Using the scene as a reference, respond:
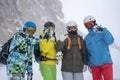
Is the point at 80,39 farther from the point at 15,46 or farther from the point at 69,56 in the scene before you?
the point at 15,46

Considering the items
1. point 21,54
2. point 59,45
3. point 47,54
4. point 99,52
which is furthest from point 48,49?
point 99,52

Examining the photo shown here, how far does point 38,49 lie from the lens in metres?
7.65

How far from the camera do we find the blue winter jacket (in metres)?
7.44

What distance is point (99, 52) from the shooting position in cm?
756

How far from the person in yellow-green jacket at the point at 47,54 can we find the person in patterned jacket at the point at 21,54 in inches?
15.6

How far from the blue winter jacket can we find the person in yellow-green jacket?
3.12 ft

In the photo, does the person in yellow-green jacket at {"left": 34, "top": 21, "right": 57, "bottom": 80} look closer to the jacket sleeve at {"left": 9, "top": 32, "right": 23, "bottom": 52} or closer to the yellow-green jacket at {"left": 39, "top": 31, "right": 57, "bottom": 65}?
the yellow-green jacket at {"left": 39, "top": 31, "right": 57, "bottom": 65}

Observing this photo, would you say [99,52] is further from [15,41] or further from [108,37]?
[15,41]

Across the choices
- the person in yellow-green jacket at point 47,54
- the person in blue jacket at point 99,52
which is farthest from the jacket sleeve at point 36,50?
the person in blue jacket at point 99,52

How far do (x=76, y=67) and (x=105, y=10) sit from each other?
161326 mm

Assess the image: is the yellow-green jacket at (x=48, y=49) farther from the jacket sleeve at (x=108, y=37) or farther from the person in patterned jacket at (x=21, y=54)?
the jacket sleeve at (x=108, y=37)

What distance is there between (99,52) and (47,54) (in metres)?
1.38

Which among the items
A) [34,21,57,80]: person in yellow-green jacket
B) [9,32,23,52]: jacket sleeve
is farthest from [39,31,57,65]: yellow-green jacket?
[9,32,23,52]: jacket sleeve

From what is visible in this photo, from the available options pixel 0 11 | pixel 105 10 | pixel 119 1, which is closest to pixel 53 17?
pixel 0 11
